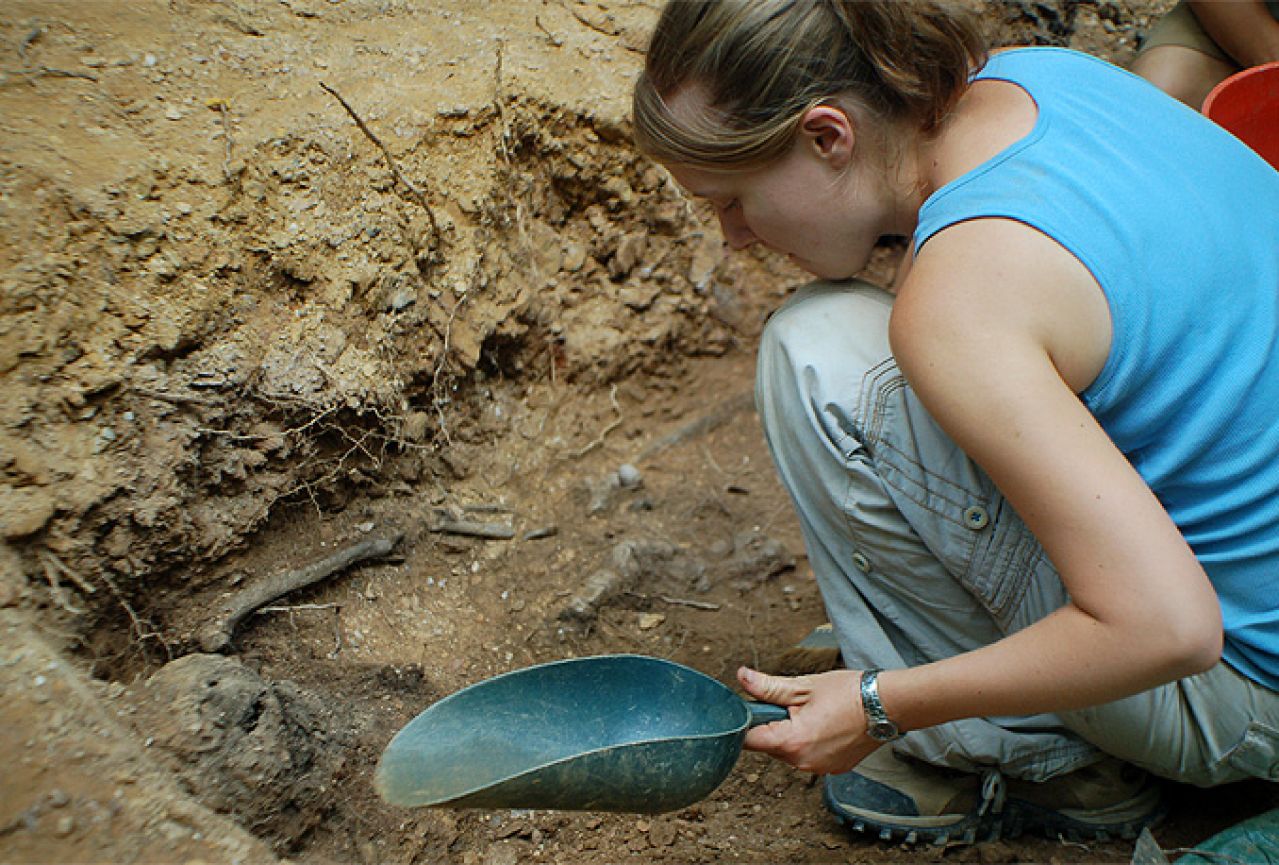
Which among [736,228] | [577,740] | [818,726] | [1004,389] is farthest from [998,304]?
[577,740]

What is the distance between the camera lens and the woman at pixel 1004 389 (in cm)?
106

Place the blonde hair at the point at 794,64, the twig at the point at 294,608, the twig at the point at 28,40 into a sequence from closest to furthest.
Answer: the blonde hair at the point at 794,64
the twig at the point at 294,608
the twig at the point at 28,40

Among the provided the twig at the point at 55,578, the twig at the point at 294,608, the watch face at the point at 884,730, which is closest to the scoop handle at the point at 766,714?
the watch face at the point at 884,730

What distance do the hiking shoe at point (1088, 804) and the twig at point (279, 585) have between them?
119 cm

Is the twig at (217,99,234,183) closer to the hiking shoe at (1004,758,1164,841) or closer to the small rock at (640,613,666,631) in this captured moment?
the small rock at (640,613,666,631)

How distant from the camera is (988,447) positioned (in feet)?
3.46

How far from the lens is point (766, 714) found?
4.53ft

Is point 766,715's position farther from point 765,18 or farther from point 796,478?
point 765,18

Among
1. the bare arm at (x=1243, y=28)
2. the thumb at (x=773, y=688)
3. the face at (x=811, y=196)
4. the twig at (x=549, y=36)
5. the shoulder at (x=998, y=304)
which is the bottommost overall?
the thumb at (x=773, y=688)

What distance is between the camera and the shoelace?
1552mm

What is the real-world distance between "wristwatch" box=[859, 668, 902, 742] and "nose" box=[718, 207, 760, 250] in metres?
0.63

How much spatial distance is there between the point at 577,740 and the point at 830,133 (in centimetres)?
92

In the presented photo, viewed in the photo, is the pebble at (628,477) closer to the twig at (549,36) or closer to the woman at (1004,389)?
the woman at (1004,389)

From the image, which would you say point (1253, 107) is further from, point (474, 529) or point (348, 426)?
point (348, 426)
